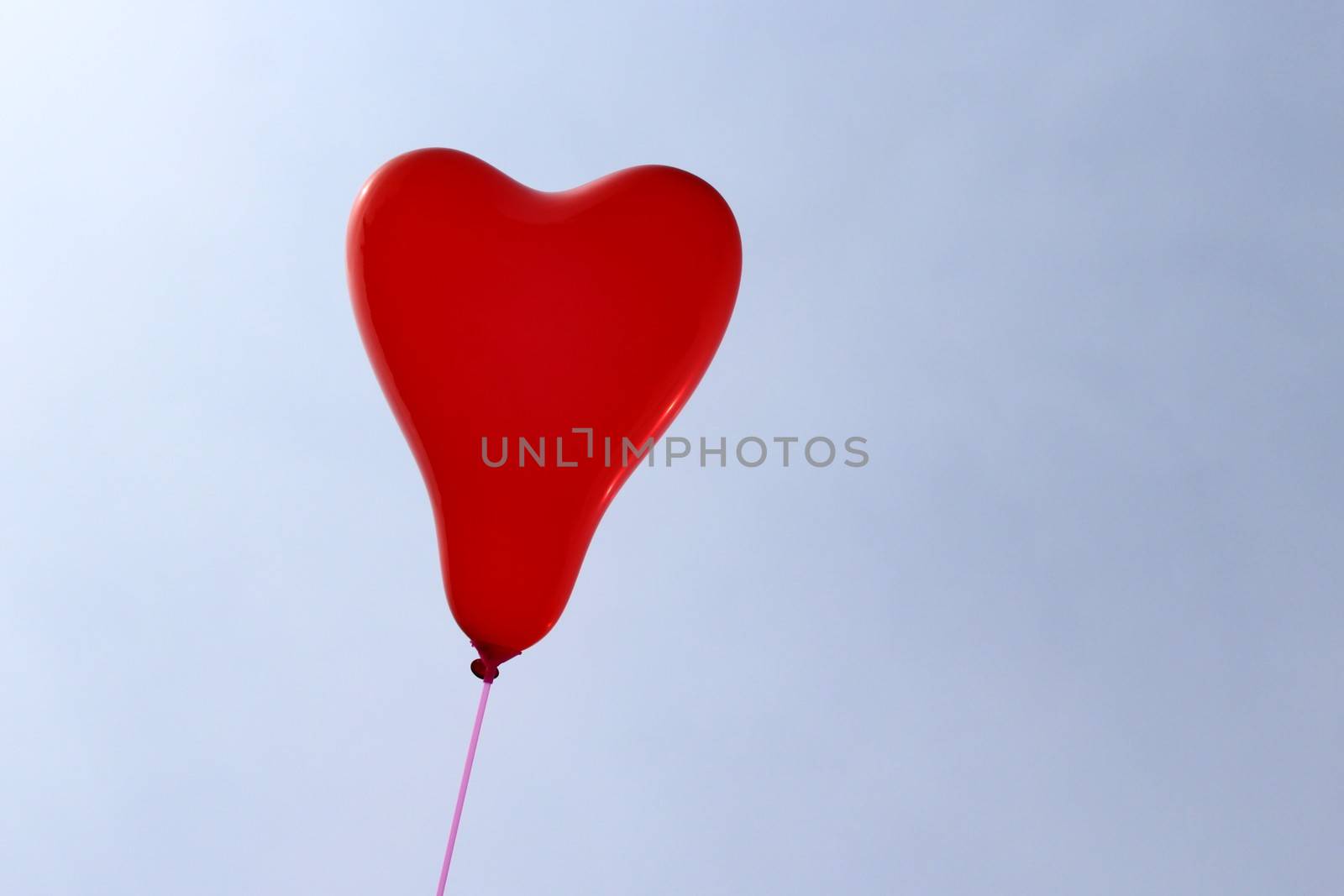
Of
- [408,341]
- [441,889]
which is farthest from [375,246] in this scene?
[441,889]

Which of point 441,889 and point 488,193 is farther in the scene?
point 488,193

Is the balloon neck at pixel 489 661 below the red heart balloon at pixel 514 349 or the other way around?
below

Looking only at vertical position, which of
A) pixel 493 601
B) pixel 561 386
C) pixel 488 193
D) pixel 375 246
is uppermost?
pixel 488 193

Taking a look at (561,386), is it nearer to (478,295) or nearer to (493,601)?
(478,295)

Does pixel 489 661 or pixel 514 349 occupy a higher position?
pixel 514 349

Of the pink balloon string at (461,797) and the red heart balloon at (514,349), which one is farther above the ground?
the red heart balloon at (514,349)

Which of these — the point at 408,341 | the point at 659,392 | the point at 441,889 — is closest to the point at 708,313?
the point at 659,392

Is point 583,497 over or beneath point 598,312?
beneath

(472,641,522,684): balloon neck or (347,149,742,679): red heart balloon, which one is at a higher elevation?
(347,149,742,679): red heart balloon
